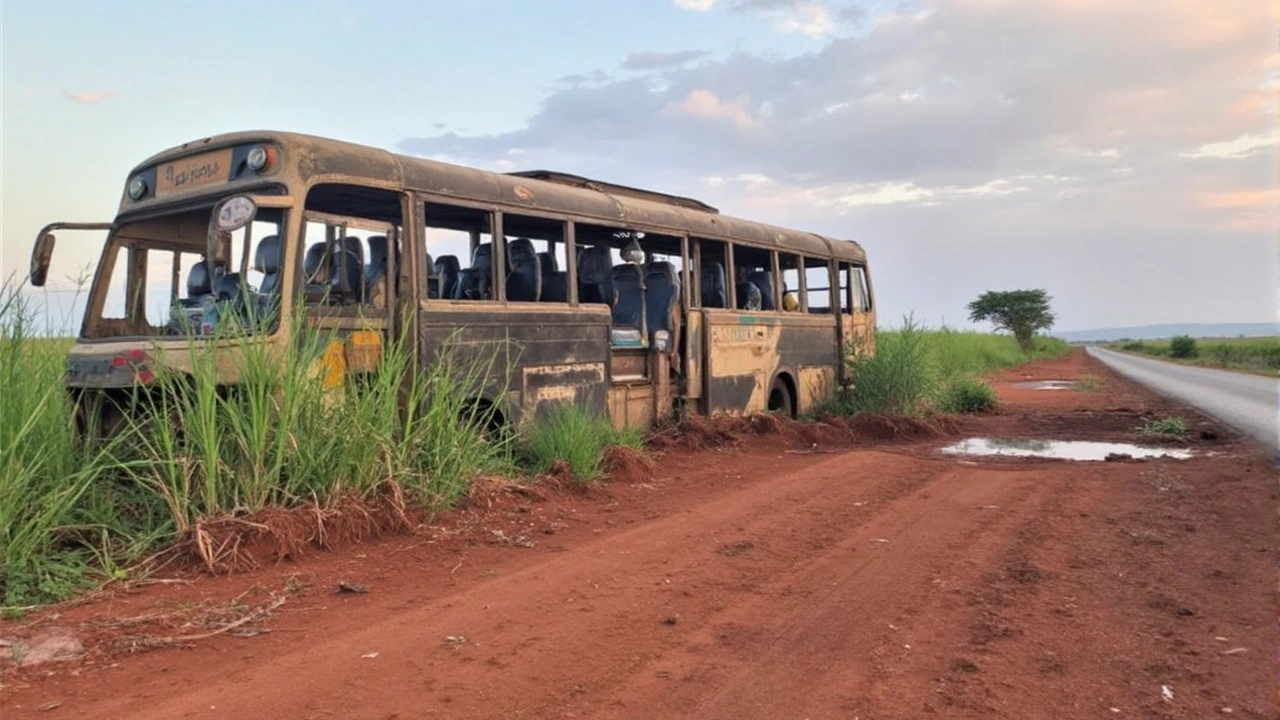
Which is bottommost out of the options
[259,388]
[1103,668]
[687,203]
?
[1103,668]

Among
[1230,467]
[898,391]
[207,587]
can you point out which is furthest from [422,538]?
[898,391]

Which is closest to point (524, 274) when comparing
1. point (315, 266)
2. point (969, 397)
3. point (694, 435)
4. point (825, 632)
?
point (315, 266)

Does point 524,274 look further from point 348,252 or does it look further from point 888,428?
point 888,428

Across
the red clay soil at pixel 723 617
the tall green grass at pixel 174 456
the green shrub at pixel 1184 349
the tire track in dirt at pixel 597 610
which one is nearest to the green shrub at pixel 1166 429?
the red clay soil at pixel 723 617

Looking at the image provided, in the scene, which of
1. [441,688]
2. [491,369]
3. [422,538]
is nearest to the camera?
[441,688]

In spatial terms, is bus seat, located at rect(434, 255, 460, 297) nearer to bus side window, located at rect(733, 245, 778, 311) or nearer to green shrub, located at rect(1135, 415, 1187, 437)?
bus side window, located at rect(733, 245, 778, 311)

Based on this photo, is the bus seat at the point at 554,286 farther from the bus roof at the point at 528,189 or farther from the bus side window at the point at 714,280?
the bus side window at the point at 714,280

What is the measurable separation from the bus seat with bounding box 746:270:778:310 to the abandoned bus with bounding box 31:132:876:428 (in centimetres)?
2

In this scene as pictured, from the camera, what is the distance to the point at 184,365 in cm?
530

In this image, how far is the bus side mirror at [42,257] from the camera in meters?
6.48

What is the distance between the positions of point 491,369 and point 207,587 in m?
3.24

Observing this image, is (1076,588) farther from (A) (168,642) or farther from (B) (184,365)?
(B) (184,365)

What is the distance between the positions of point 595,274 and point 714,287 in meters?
2.06

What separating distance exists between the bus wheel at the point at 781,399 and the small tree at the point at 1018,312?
5170 cm
